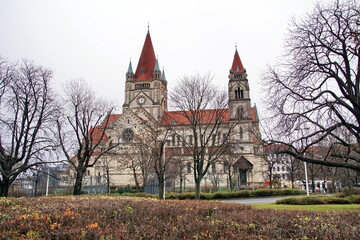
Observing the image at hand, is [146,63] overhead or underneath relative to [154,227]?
overhead

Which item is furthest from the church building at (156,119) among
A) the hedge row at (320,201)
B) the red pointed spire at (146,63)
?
the hedge row at (320,201)

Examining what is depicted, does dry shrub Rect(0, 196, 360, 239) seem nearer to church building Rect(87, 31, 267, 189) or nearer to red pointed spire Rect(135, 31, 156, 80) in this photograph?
church building Rect(87, 31, 267, 189)

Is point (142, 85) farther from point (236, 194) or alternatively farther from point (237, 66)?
point (236, 194)

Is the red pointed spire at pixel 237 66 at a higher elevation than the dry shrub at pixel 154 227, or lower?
higher

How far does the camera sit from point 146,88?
199 ft

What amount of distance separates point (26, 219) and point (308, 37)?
49.1ft

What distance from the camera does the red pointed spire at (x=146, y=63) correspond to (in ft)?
Answer: 204

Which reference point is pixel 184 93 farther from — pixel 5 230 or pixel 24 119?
pixel 5 230

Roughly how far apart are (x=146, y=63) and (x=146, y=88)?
21.2ft

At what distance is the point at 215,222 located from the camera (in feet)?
23.8

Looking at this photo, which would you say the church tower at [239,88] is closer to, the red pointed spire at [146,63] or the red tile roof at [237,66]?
the red tile roof at [237,66]

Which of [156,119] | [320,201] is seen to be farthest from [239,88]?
[320,201]

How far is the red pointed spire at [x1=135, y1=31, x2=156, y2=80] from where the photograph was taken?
62.1 meters

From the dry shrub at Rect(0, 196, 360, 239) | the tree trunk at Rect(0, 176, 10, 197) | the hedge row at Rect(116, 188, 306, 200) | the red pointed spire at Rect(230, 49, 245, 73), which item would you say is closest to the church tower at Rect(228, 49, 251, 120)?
the red pointed spire at Rect(230, 49, 245, 73)
